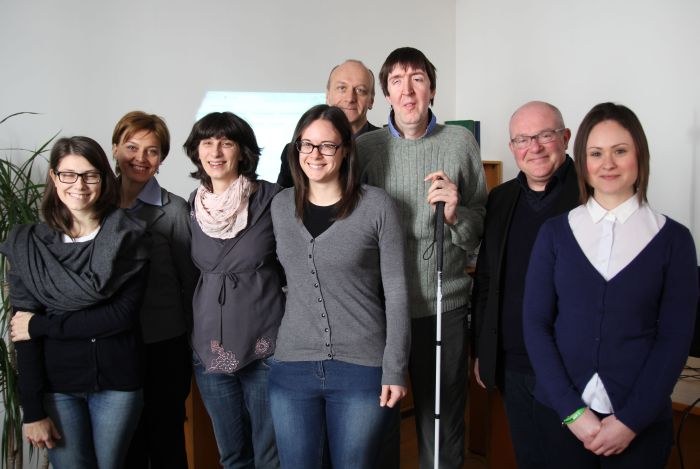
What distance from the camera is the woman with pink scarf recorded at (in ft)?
6.27

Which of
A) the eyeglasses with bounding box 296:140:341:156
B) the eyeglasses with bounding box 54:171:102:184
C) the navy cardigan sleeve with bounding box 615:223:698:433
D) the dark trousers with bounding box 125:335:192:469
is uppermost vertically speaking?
the eyeglasses with bounding box 296:140:341:156

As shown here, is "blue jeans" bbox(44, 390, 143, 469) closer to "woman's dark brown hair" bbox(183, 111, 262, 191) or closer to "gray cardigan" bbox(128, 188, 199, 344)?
"gray cardigan" bbox(128, 188, 199, 344)

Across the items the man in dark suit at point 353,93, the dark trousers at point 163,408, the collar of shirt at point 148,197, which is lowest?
the dark trousers at point 163,408

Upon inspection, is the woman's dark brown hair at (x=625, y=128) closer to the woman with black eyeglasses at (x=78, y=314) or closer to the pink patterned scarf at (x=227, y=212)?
the pink patterned scarf at (x=227, y=212)

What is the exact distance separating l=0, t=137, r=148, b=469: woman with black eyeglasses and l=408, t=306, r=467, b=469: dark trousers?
89cm

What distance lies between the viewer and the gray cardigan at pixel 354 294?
172 cm

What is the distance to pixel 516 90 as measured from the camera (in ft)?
15.3

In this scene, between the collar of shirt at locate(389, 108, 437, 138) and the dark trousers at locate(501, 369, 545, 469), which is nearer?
the dark trousers at locate(501, 369, 545, 469)

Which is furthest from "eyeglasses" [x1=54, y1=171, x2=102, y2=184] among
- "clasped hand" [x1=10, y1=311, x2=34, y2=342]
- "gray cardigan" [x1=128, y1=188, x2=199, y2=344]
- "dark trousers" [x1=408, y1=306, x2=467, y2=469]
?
"dark trousers" [x1=408, y1=306, x2=467, y2=469]

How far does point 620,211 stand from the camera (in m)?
1.58

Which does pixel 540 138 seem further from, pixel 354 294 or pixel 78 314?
pixel 78 314

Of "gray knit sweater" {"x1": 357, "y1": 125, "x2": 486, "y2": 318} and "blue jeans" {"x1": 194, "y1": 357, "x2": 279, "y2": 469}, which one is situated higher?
"gray knit sweater" {"x1": 357, "y1": 125, "x2": 486, "y2": 318}

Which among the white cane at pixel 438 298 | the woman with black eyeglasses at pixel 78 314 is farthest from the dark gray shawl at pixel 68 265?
the white cane at pixel 438 298

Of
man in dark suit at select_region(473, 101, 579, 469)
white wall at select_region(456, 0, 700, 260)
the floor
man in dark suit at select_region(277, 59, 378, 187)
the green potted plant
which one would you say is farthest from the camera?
white wall at select_region(456, 0, 700, 260)
